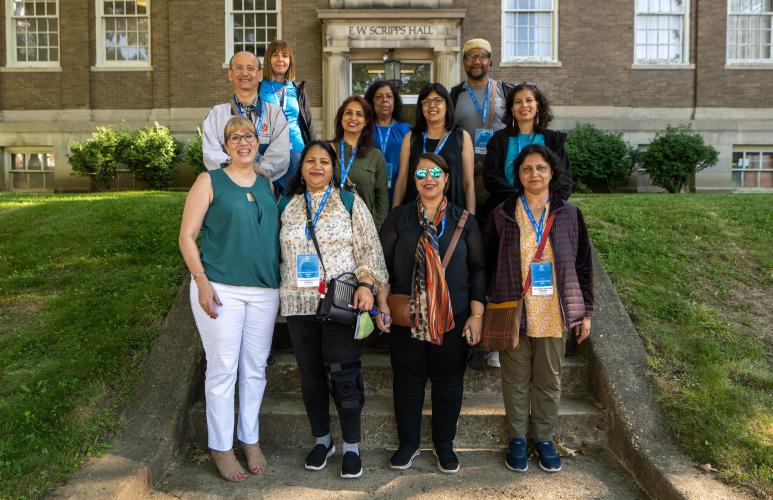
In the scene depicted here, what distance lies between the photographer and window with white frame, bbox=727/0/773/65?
50.0 feet

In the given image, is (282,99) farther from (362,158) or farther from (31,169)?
(31,169)

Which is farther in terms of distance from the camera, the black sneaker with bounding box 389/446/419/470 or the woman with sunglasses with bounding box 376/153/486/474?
the black sneaker with bounding box 389/446/419/470

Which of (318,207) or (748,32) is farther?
(748,32)

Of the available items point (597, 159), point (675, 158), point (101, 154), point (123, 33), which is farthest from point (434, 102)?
point (123, 33)

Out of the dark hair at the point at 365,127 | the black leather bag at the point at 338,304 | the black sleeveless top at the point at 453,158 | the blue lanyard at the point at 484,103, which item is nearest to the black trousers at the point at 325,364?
the black leather bag at the point at 338,304

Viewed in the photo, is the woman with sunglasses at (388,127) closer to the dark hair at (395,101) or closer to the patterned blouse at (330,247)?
the dark hair at (395,101)

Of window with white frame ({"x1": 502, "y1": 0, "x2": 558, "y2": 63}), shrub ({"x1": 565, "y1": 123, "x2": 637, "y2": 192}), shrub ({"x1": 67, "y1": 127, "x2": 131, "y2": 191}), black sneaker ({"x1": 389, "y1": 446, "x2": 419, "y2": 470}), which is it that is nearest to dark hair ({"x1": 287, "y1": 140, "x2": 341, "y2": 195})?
black sneaker ({"x1": 389, "y1": 446, "x2": 419, "y2": 470})

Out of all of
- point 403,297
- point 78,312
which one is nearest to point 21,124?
point 78,312

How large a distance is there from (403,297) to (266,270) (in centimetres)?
83

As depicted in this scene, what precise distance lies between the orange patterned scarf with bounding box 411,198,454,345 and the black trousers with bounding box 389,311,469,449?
0.10 m

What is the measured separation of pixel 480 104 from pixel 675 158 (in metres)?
10.6

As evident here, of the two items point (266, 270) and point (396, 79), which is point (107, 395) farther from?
point (396, 79)

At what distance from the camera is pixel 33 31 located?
1566 cm

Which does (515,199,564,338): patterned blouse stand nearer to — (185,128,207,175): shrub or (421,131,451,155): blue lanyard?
(421,131,451,155): blue lanyard
